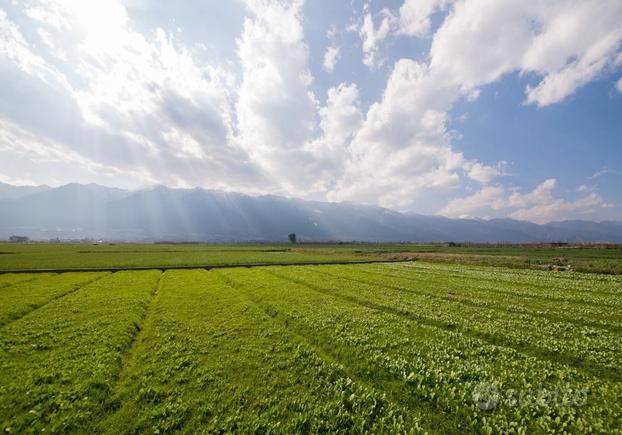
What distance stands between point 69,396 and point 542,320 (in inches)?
1143

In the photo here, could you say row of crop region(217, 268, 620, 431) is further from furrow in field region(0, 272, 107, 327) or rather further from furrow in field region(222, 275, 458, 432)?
furrow in field region(0, 272, 107, 327)

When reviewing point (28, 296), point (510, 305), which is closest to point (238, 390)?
point (510, 305)

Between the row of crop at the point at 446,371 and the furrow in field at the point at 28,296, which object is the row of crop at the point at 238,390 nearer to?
the row of crop at the point at 446,371

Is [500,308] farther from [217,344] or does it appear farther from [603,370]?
[217,344]

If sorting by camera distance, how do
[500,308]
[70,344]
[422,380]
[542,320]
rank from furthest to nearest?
[500,308] → [542,320] → [70,344] → [422,380]

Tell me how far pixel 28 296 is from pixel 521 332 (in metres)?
43.1

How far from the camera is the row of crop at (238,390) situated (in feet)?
28.3

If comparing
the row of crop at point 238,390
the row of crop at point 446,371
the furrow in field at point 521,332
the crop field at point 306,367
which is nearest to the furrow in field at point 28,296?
the crop field at point 306,367

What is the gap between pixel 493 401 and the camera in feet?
→ 30.9

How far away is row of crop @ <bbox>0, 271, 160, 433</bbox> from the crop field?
7 cm

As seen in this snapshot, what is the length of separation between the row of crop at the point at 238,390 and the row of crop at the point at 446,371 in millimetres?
1352

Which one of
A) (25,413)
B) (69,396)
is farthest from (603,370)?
(25,413)

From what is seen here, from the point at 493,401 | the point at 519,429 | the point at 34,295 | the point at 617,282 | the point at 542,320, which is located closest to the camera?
the point at 519,429

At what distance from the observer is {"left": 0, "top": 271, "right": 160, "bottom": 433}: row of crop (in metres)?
8.80
